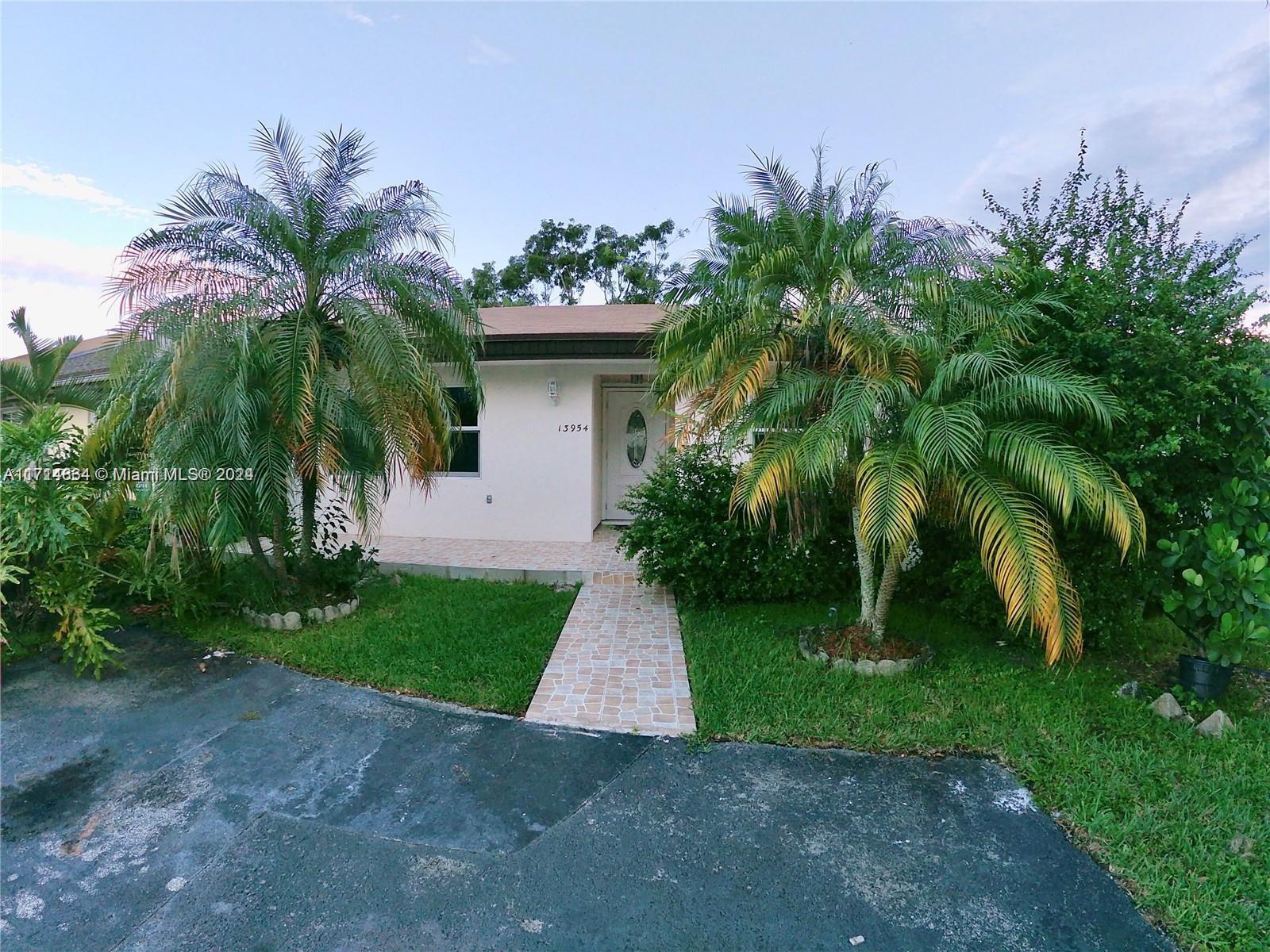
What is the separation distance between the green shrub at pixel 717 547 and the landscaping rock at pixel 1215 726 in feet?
9.39

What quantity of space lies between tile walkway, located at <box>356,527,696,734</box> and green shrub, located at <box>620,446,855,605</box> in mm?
539

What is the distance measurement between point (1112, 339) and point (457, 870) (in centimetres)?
505

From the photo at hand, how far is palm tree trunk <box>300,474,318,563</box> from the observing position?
225 inches

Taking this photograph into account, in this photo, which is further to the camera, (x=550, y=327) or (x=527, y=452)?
(x=550, y=327)

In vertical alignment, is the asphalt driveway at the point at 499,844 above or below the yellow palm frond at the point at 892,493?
below

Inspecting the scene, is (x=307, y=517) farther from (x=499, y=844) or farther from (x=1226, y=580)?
(x=1226, y=580)

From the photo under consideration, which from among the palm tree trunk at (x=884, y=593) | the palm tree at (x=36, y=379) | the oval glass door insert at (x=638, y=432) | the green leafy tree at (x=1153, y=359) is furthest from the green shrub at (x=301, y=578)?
the green leafy tree at (x=1153, y=359)

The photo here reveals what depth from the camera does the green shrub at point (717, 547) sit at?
→ 6.00 m

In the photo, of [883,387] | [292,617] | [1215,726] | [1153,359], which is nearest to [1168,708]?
[1215,726]

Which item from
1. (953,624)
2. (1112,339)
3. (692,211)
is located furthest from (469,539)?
(1112,339)

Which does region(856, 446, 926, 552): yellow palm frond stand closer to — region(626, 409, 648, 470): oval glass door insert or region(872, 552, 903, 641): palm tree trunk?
region(872, 552, 903, 641): palm tree trunk

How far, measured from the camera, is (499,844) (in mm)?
2727

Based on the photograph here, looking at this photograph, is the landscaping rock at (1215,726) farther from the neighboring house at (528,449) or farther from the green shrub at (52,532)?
the green shrub at (52,532)

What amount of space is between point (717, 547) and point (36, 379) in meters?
8.46
